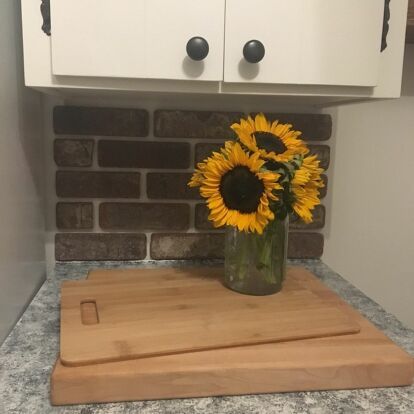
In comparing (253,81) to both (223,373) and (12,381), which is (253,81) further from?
(12,381)

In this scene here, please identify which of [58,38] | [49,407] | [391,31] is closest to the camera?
[49,407]

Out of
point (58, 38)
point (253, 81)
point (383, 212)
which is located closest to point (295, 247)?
point (383, 212)

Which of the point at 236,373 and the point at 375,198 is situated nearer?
the point at 236,373

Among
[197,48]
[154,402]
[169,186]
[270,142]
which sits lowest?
[154,402]

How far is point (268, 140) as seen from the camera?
33.6 inches

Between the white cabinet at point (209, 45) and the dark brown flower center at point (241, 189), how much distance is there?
15 cm

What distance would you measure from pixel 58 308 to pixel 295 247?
62 centimetres

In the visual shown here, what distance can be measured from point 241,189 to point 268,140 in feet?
0.35

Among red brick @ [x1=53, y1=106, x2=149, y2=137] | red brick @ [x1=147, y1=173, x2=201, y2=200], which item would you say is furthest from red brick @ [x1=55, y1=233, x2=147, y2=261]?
red brick @ [x1=53, y1=106, x2=149, y2=137]

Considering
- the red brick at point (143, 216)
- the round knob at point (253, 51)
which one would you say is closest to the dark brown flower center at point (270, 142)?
the round knob at point (253, 51)

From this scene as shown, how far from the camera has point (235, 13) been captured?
0.79m

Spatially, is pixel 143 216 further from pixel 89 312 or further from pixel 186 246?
pixel 89 312

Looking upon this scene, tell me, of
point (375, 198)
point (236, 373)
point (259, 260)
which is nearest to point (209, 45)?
point (259, 260)

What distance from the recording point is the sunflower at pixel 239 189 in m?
0.81
